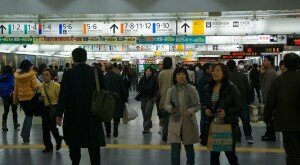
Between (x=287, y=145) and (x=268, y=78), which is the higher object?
(x=268, y=78)

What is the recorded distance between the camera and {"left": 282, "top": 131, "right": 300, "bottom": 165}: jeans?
4.90 m

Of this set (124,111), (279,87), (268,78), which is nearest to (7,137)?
(124,111)

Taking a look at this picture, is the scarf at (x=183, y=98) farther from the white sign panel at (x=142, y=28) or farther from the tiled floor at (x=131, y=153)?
the white sign panel at (x=142, y=28)

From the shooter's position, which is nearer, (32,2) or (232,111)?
(232,111)

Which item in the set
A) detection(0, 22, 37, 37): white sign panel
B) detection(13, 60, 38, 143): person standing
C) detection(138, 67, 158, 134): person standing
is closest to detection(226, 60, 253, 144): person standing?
detection(138, 67, 158, 134): person standing

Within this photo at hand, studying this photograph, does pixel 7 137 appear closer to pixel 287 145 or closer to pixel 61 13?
pixel 61 13

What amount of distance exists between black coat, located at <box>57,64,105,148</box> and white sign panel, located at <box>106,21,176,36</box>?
29.4ft

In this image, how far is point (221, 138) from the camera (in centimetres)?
526

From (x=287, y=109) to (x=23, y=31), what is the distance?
12015 millimetres

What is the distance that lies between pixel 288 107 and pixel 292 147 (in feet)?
1.56

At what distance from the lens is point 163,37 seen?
14.9 m

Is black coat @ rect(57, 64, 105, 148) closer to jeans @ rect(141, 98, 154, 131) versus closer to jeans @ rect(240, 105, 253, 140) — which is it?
jeans @ rect(240, 105, 253, 140)

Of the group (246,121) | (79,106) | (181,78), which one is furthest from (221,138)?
(246,121)

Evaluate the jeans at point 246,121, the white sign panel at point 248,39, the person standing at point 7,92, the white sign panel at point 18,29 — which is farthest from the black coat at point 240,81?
the white sign panel at point 18,29
